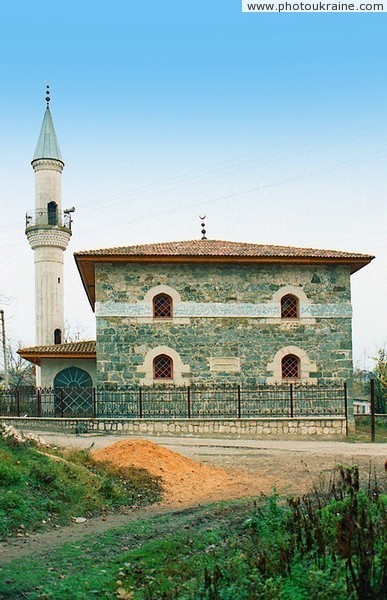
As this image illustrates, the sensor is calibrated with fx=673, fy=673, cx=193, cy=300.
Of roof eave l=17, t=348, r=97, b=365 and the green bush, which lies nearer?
the green bush

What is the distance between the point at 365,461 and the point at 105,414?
891 centimetres

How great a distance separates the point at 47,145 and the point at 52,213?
323 centimetres

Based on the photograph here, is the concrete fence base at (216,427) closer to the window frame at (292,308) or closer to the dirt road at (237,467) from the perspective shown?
the dirt road at (237,467)

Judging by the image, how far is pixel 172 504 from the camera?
10.2 metres

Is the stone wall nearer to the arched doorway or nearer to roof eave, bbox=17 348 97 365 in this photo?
the arched doorway

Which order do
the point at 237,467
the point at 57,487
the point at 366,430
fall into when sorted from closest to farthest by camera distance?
the point at 57,487 → the point at 237,467 → the point at 366,430

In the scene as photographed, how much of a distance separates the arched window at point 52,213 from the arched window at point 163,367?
42.2 ft

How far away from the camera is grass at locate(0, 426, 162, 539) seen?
8688mm

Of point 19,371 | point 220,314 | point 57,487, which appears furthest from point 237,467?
point 19,371

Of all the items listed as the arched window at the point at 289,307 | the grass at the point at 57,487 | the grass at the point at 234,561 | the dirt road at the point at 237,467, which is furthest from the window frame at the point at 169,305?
the grass at the point at 234,561

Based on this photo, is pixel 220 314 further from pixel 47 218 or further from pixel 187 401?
pixel 47 218

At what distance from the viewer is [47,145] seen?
31.6 m

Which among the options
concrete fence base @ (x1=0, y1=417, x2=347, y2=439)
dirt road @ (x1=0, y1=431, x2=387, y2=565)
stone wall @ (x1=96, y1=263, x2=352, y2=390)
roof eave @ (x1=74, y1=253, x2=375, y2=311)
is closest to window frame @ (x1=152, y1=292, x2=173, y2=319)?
stone wall @ (x1=96, y1=263, x2=352, y2=390)

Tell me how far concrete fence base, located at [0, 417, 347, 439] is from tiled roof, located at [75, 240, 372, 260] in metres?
5.09
